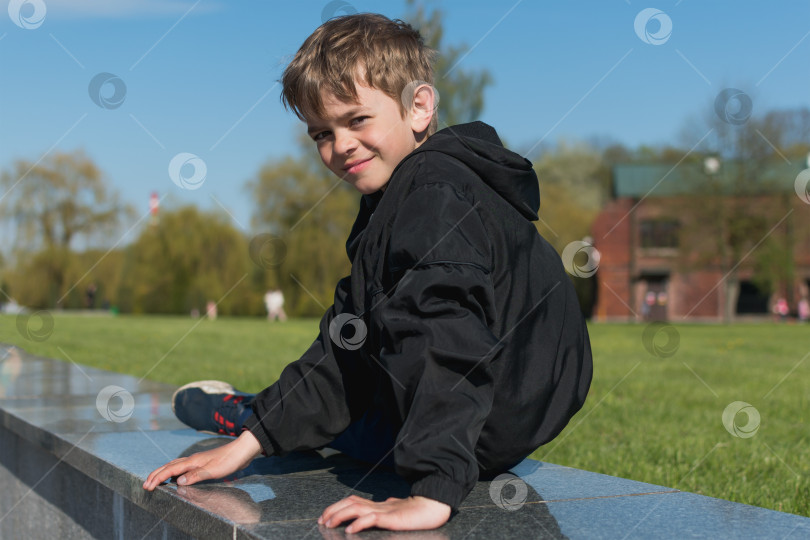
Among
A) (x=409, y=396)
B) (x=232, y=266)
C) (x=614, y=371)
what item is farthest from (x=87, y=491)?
(x=232, y=266)

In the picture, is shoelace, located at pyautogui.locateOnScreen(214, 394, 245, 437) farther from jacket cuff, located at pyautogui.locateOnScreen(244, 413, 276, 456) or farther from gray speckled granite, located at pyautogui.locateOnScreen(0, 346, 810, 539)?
jacket cuff, located at pyautogui.locateOnScreen(244, 413, 276, 456)

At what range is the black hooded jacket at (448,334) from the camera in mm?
1775

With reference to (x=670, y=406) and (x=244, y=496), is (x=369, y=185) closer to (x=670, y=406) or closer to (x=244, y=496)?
(x=244, y=496)

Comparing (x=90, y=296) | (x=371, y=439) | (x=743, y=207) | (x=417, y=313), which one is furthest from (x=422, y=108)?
(x=90, y=296)

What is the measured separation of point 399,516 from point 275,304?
3373 cm

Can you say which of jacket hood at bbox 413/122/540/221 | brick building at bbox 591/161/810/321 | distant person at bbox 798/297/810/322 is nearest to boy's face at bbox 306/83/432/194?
jacket hood at bbox 413/122/540/221

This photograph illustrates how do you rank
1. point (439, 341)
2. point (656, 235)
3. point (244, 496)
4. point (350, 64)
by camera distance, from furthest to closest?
point (656, 235) < point (350, 64) < point (244, 496) < point (439, 341)

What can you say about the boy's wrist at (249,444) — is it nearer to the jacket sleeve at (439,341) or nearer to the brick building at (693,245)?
the jacket sleeve at (439,341)

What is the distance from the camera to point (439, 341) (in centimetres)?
179

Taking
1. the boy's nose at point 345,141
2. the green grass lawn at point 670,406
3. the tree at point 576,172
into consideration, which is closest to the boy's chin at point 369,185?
the boy's nose at point 345,141

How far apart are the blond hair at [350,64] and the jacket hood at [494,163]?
21cm

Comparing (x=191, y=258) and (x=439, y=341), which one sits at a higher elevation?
(x=191, y=258)

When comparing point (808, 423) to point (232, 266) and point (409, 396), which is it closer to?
point (409, 396)

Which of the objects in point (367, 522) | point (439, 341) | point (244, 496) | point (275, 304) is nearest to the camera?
point (367, 522)
